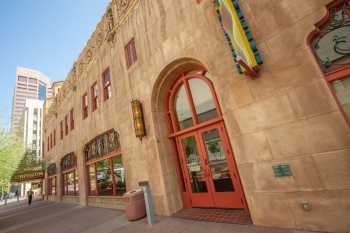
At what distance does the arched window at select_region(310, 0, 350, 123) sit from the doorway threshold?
3366 mm

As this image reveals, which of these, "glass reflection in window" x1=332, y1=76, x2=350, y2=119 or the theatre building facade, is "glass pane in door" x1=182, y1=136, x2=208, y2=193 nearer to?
the theatre building facade

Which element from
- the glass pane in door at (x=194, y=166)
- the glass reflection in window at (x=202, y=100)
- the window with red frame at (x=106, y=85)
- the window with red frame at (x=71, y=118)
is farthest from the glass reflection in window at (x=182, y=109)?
the window with red frame at (x=71, y=118)

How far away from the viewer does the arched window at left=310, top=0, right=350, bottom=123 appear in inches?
129

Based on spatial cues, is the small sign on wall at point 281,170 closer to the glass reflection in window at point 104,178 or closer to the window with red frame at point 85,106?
the glass reflection in window at point 104,178

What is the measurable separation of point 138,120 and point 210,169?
3.58 m

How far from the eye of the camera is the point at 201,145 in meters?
6.13

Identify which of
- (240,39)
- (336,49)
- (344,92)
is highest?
(240,39)

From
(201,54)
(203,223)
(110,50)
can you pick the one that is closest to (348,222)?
(203,223)

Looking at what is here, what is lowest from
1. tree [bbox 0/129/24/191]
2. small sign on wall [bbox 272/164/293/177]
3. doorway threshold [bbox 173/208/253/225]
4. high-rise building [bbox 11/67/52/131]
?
doorway threshold [bbox 173/208/253/225]

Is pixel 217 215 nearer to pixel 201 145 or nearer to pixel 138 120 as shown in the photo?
pixel 201 145

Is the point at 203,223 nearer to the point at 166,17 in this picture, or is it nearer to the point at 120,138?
the point at 120,138

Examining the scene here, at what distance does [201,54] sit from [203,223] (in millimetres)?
5130

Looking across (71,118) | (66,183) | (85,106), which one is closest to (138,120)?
(85,106)

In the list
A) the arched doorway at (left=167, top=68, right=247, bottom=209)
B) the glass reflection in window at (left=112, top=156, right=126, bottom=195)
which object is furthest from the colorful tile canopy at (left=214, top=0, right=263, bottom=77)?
the glass reflection in window at (left=112, top=156, right=126, bottom=195)
